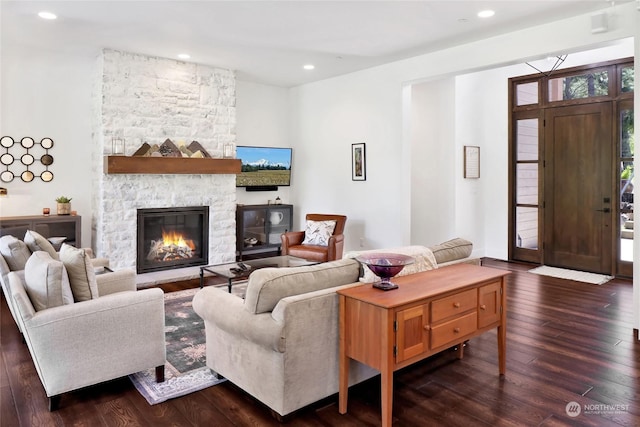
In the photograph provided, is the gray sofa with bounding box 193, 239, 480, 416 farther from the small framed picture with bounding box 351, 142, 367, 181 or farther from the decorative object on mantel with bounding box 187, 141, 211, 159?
the small framed picture with bounding box 351, 142, 367, 181

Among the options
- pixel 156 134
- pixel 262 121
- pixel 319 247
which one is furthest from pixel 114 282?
pixel 262 121

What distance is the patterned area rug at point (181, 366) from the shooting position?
9.29 ft

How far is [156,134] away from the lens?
5.87 m

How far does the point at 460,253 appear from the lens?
3424 mm

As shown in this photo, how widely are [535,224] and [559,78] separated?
2.24 metres

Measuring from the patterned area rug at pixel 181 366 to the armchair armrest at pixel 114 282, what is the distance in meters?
0.57

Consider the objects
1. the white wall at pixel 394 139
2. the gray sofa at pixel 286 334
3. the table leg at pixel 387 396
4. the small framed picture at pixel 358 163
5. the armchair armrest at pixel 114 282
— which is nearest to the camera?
the table leg at pixel 387 396

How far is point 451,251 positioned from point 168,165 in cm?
400

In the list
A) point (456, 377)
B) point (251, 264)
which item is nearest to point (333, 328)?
point (456, 377)

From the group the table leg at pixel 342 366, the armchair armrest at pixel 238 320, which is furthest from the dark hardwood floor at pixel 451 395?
the armchair armrest at pixel 238 320

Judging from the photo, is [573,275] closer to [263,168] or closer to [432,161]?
[432,161]

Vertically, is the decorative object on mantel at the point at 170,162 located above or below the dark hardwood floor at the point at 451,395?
above

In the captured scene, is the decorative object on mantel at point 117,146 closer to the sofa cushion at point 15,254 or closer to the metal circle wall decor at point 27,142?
the metal circle wall decor at point 27,142

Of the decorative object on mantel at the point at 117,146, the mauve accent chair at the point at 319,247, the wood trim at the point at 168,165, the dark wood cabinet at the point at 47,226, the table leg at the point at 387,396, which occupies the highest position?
the decorative object on mantel at the point at 117,146
